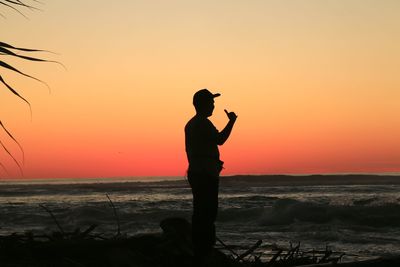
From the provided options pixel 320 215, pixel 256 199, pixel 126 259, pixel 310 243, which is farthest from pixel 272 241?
pixel 256 199

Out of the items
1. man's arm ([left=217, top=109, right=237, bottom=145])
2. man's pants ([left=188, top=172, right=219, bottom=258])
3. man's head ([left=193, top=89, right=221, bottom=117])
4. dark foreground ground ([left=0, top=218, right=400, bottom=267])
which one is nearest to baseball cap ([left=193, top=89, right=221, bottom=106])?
man's head ([left=193, top=89, right=221, bottom=117])

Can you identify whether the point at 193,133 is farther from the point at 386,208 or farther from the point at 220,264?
the point at 386,208

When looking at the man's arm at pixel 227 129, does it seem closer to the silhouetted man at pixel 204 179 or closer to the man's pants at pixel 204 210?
the silhouetted man at pixel 204 179

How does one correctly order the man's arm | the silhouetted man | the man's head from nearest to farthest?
the man's arm → the silhouetted man → the man's head

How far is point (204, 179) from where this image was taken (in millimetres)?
4977

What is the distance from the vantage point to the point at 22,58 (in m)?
2.25

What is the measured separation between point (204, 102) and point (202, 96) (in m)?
0.06

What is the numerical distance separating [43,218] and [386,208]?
38.8ft

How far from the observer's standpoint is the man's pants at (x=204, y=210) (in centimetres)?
498

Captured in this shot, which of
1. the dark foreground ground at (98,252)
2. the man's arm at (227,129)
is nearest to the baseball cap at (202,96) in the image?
the man's arm at (227,129)

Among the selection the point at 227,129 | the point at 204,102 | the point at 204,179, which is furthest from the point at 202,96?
the point at 204,179

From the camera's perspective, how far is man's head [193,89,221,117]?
5.15 meters

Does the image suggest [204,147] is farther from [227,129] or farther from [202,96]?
[202,96]

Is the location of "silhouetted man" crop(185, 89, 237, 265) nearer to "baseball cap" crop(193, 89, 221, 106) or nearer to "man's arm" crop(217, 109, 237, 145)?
"man's arm" crop(217, 109, 237, 145)
